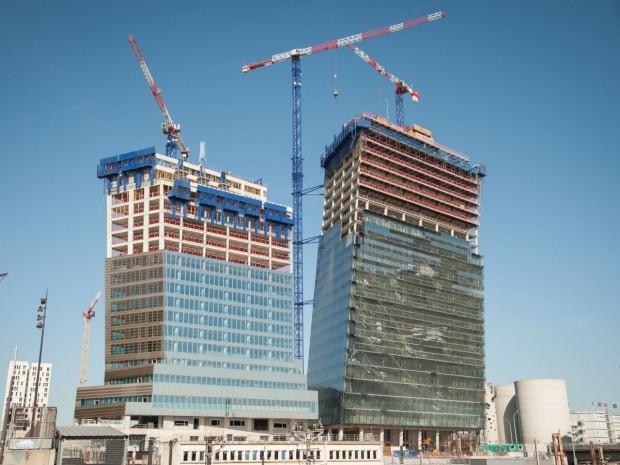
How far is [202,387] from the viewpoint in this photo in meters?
181

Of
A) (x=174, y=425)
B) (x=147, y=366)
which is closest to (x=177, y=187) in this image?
(x=147, y=366)

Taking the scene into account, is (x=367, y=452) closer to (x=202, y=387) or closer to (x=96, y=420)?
(x=202, y=387)

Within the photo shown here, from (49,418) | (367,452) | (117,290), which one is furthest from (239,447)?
(117,290)

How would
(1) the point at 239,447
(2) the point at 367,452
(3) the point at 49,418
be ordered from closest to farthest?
(3) the point at 49,418 < (1) the point at 239,447 < (2) the point at 367,452

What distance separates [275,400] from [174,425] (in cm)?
2935

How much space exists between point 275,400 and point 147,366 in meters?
36.2

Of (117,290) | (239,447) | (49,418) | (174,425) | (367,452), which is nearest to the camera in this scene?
(49,418)

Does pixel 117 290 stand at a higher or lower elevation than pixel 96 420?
higher

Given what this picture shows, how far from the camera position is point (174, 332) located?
183 metres

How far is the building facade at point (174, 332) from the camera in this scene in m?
177

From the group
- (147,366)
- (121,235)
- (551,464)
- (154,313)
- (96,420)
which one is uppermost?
(121,235)

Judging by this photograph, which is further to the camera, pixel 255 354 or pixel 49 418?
pixel 255 354

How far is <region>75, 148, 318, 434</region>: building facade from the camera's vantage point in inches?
6978

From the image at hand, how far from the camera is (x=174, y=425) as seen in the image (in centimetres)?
17538
